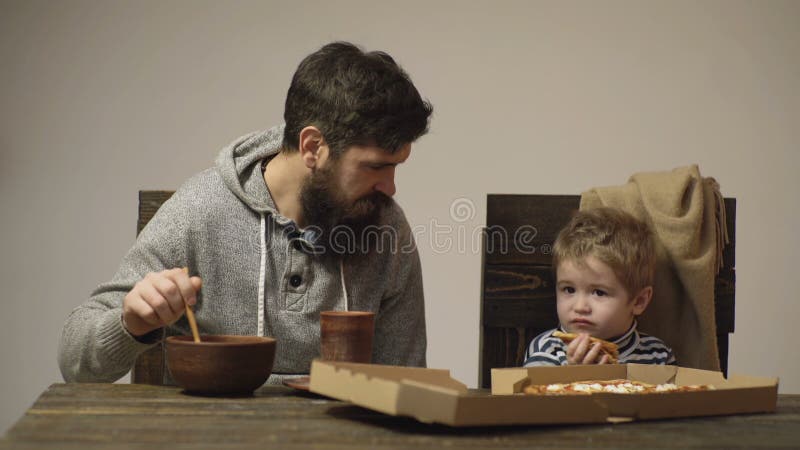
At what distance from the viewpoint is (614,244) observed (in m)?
1.81

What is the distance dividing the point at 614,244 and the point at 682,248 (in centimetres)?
17

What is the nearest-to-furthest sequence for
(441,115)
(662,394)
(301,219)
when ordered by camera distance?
(662,394)
(301,219)
(441,115)

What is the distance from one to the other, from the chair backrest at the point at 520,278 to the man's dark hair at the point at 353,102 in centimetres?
26

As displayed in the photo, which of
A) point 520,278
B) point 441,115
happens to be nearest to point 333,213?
point 520,278

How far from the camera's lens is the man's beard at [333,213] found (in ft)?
6.04

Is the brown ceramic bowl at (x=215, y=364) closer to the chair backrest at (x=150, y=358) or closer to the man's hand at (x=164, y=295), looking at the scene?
the man's hand at (x=164, y=295)

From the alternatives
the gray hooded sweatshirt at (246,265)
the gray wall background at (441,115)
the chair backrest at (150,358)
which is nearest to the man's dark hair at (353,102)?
the gray hooded sweatshirt at (246,265)

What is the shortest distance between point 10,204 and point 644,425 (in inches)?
109

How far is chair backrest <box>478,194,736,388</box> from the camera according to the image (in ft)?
6.30

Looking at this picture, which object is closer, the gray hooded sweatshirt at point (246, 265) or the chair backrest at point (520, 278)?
the gray hooded sweatshirt at point (246, 265)

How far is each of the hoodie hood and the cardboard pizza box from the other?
0.71 meters

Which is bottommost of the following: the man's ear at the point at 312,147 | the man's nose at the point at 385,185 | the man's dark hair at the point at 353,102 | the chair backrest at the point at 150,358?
the chair backrest at the point at 150,358

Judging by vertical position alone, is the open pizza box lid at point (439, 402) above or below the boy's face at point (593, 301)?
below

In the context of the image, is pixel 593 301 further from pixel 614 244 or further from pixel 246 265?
pixel 246 265
